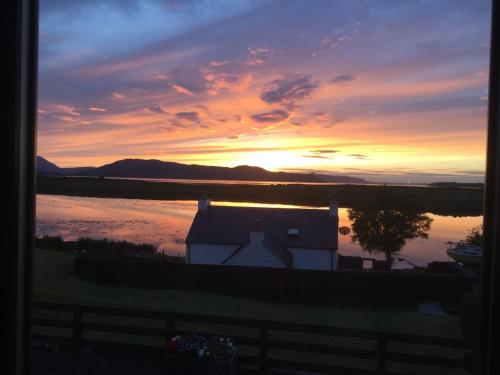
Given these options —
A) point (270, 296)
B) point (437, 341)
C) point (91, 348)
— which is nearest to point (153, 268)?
point (270, 296)

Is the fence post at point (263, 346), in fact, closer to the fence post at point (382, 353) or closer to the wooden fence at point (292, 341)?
the wooden fence at point (292, 341)

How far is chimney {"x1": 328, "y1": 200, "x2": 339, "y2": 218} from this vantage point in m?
10.8

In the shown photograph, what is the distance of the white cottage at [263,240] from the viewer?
9.52 m

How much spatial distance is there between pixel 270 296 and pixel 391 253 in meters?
11.4

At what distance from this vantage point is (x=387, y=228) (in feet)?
62.8

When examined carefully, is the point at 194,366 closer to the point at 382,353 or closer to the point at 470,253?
the point at 382,353

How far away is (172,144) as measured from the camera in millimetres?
3824

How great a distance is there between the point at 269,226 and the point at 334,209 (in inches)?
80.0

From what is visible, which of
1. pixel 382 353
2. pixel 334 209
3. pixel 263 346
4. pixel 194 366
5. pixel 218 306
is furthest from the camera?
pixel 334 209

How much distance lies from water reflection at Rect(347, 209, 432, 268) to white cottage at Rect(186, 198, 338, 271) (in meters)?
8.41

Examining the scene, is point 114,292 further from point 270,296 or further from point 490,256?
point 490,256

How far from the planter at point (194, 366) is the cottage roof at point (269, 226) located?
23.8 feet

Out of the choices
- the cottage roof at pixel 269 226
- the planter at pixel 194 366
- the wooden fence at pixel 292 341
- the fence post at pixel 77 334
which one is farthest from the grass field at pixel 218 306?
the planter at pixel 194 366

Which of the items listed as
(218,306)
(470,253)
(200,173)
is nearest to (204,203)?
(218,306)
